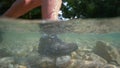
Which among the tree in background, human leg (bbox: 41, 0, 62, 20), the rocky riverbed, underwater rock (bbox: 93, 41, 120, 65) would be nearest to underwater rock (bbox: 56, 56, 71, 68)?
the rocky riverbed

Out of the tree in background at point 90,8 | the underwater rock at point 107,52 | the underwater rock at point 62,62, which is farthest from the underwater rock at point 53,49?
the tree in background at point 90,8

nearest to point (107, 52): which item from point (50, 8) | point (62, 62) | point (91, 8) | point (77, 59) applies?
point (77, 59)

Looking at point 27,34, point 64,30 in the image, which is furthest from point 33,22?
point 27,34

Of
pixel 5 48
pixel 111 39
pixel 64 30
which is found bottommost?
pixel 111 39

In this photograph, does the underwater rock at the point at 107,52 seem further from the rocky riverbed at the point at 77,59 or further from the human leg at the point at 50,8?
the human leg at the point at 50,8

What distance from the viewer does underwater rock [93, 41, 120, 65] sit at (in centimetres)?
336

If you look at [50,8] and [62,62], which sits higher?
[50,8]

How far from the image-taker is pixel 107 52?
3.33 metres

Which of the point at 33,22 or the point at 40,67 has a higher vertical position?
the point at 33,22

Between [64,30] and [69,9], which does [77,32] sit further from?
[69,9]

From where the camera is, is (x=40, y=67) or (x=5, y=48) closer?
(x=40, y=67)

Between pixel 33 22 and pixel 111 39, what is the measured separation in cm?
197

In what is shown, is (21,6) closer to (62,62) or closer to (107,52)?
(62,62)

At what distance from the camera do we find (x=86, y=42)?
3.60 meters
